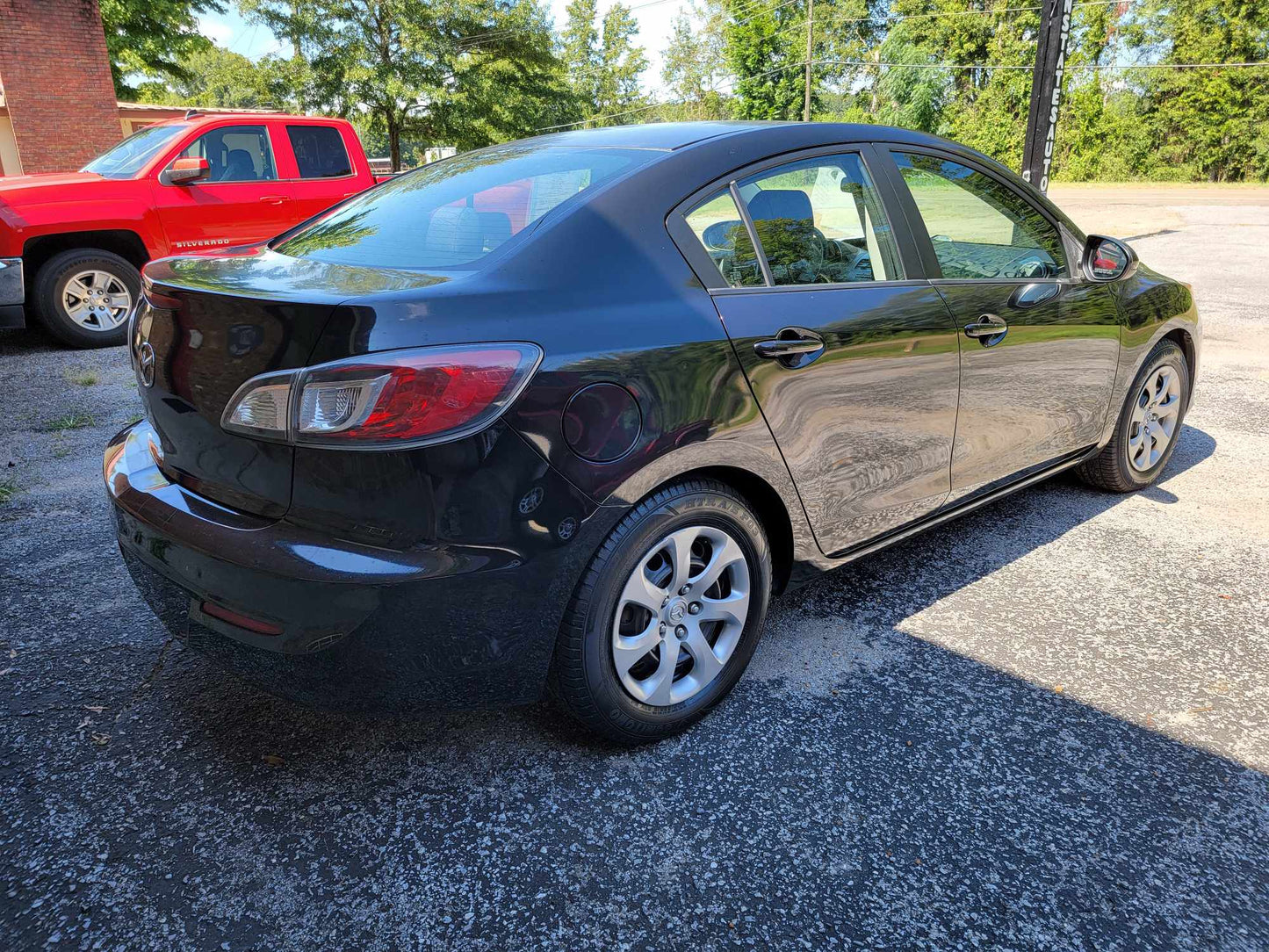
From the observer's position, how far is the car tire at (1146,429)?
391 centimetres

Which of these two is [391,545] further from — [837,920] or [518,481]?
[837,920]

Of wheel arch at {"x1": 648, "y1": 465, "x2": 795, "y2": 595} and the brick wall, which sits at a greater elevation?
the brick wall

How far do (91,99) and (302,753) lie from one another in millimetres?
17062

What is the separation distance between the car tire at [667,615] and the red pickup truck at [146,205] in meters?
6.23

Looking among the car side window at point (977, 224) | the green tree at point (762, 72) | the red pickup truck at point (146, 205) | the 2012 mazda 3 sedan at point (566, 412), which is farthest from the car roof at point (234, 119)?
the green tree at point (762, 72)

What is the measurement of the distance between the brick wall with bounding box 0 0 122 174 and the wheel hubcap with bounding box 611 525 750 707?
1684 cm

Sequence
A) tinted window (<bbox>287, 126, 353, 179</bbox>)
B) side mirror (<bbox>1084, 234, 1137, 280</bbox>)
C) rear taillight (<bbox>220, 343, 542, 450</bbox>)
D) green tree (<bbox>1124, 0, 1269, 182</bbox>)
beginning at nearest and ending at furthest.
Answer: rear taillight (<bbox>220, 343, 542, 450</bbox>), side mirror (<bbox>1084, 234, 1137, 280</bbox>), tinted window (<bbox>287, 126, 353, 179</bbox>), green tree (<bbox>1124, 0, 1269, 182</bbox>)

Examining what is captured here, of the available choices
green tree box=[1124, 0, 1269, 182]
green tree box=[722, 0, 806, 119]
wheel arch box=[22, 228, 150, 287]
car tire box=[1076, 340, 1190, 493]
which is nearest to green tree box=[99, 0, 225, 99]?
wheel arch box=[22, 228, 150, 287]

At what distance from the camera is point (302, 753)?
2322 millimetres

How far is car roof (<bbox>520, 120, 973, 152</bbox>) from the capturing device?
2564mm

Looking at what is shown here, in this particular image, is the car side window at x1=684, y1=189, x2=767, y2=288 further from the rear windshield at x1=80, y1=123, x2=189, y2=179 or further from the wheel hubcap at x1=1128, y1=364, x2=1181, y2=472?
the rear windshield at x1=80, y1=123, x2=189, y2=179

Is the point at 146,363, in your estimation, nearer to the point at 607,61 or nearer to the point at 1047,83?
the point at 1047,83

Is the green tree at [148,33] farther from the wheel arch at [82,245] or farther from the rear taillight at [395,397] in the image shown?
the rear taillight at [395,397]

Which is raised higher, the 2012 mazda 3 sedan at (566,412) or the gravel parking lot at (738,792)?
the 2012 mazda 3 sedan at (566,412)
